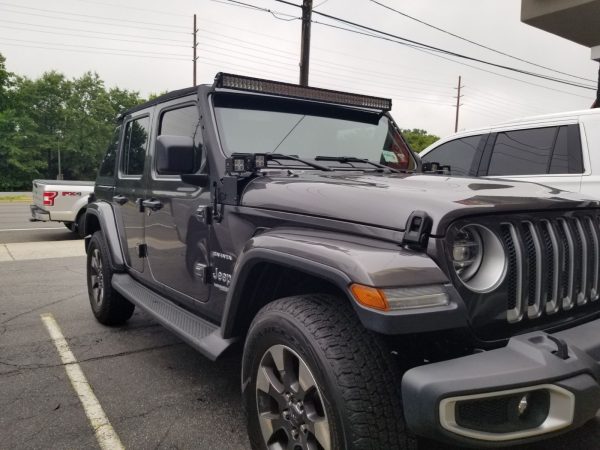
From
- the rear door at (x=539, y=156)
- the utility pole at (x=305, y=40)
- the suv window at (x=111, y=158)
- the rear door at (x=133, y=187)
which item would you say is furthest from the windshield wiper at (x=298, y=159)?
the utility pole at (x=305, y=40)

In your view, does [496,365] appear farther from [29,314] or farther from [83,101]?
[83,101]

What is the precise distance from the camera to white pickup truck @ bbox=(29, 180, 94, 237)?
10617 mm

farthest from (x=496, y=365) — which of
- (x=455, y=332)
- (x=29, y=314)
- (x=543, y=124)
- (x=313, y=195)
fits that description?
(x=29, y=314)

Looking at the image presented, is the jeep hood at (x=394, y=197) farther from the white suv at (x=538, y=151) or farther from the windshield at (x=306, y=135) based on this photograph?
the white suv at (x=538, y=151)

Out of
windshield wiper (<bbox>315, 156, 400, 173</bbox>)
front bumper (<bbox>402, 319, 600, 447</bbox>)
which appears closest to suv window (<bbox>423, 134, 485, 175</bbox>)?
windshield wiper (<bbox>315, 156, 400, 173</bbox>)

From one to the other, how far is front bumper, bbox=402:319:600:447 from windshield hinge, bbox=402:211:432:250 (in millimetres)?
413

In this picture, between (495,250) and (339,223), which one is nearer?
(495,250)

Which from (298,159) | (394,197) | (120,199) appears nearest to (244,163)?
(298,159)

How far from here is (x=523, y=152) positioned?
17.8 ft

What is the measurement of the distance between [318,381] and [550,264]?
106cm

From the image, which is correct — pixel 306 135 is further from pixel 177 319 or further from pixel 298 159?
pixel 177 319

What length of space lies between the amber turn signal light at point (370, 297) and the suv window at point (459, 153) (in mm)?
4470

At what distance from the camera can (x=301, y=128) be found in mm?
3129

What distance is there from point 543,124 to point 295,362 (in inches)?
176
